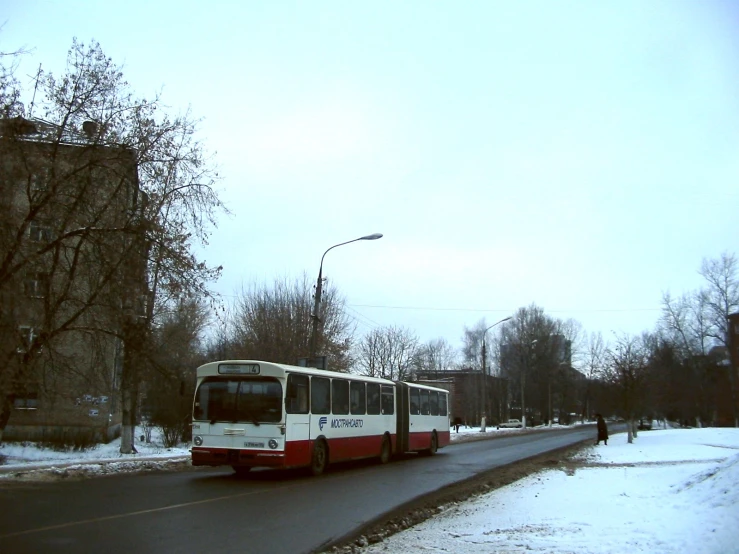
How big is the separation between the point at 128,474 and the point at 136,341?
4763 millimetres

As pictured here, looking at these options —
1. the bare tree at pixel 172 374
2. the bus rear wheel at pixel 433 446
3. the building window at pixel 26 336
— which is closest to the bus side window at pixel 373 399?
the bare tree at pixel 172 374

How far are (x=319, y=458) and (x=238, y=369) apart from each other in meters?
3.71

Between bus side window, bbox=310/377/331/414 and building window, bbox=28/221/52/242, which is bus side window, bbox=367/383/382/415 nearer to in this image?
bus side window, bbox=310/377/331/414

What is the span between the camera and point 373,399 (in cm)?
2302

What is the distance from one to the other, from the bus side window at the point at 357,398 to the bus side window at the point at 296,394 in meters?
3.32

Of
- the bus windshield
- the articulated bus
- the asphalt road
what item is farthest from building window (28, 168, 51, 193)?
the asphalt road

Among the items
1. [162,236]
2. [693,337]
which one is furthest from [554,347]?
[162,236]

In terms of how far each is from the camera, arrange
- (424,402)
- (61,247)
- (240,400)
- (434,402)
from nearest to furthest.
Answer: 1. (240,400)
2. (61,247)
3. (424,402)
4. (434,402)

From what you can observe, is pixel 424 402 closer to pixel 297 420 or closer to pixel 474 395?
pixel 297 420

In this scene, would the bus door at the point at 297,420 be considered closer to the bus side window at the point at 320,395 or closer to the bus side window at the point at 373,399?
the bus side window at the point at 320,395

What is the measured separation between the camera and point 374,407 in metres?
23.0

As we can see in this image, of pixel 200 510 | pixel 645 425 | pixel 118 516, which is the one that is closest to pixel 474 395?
pixel 645 425

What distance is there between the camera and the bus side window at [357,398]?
21.1 metres

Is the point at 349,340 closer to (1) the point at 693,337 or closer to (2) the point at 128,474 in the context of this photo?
(2) the point at 128,474
